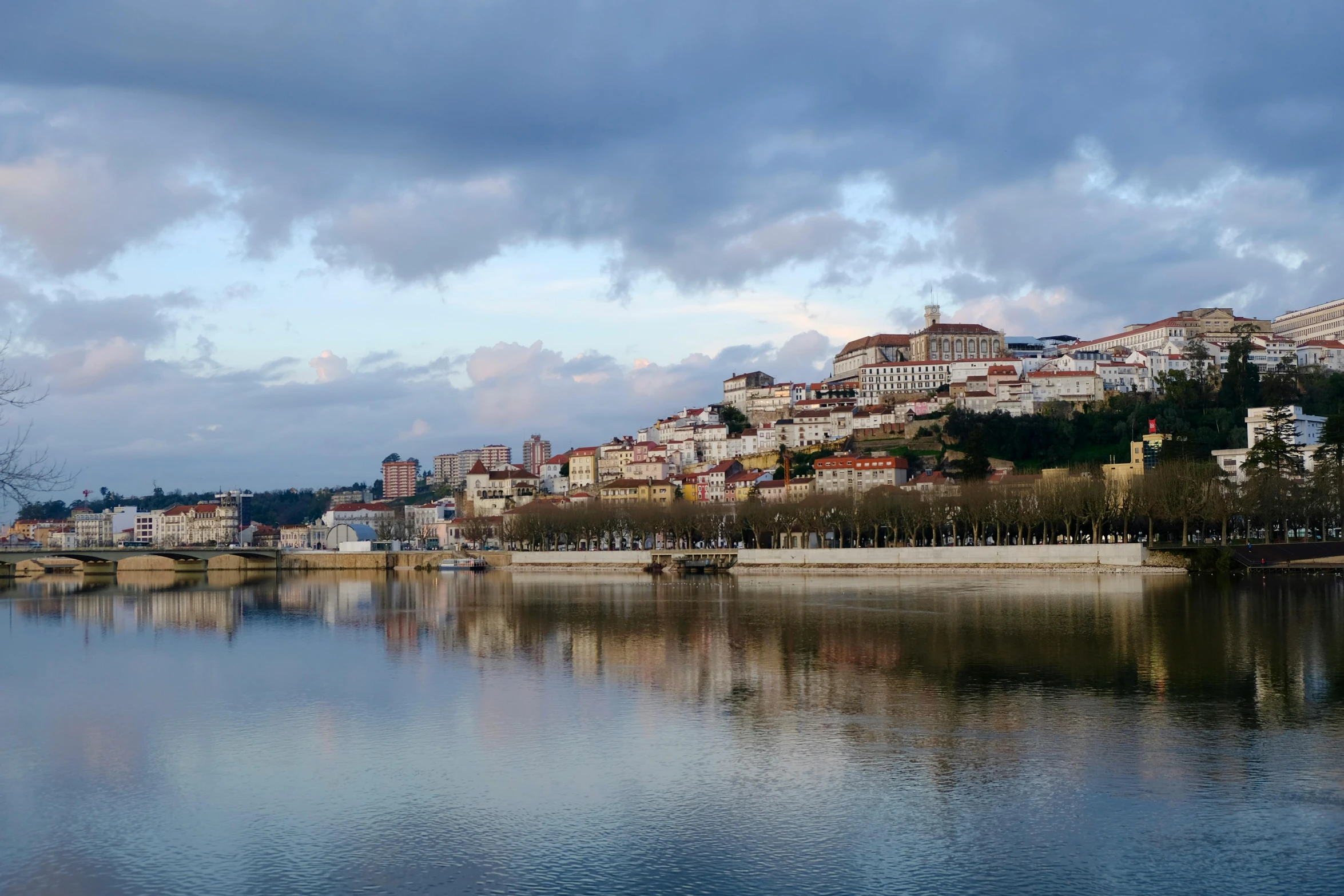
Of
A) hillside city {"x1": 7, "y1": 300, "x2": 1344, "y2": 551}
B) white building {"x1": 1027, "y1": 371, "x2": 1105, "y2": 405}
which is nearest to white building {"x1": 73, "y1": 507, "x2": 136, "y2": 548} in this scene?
hillside city {"x1": 7, "y1": 300, "x2": 1344, "y2": 551}

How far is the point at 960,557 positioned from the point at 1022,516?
3.10 meters

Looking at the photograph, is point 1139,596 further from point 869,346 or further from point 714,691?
point 869,346

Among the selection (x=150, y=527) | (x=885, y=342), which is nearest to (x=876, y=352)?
(x=885, y=342)

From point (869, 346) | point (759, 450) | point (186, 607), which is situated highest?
point (869, 346)

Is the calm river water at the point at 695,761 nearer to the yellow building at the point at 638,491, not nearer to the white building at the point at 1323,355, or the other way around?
the yellow building at the point at 638,491

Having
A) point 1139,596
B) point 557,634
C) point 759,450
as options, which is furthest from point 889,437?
point 557,634

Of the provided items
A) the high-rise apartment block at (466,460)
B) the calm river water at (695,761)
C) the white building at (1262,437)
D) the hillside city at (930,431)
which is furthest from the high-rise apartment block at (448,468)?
the calm river water at (695,761)

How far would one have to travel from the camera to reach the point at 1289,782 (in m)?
11.6

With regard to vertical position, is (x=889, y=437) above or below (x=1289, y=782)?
above

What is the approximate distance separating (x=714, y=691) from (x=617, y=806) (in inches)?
250

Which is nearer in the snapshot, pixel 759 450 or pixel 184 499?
pixel 759 450

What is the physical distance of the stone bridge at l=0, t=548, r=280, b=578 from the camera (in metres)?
60.9

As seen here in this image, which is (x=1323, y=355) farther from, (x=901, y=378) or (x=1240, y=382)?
(x=901, y=378)

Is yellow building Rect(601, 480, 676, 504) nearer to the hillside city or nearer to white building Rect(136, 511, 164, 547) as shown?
the hillside city
